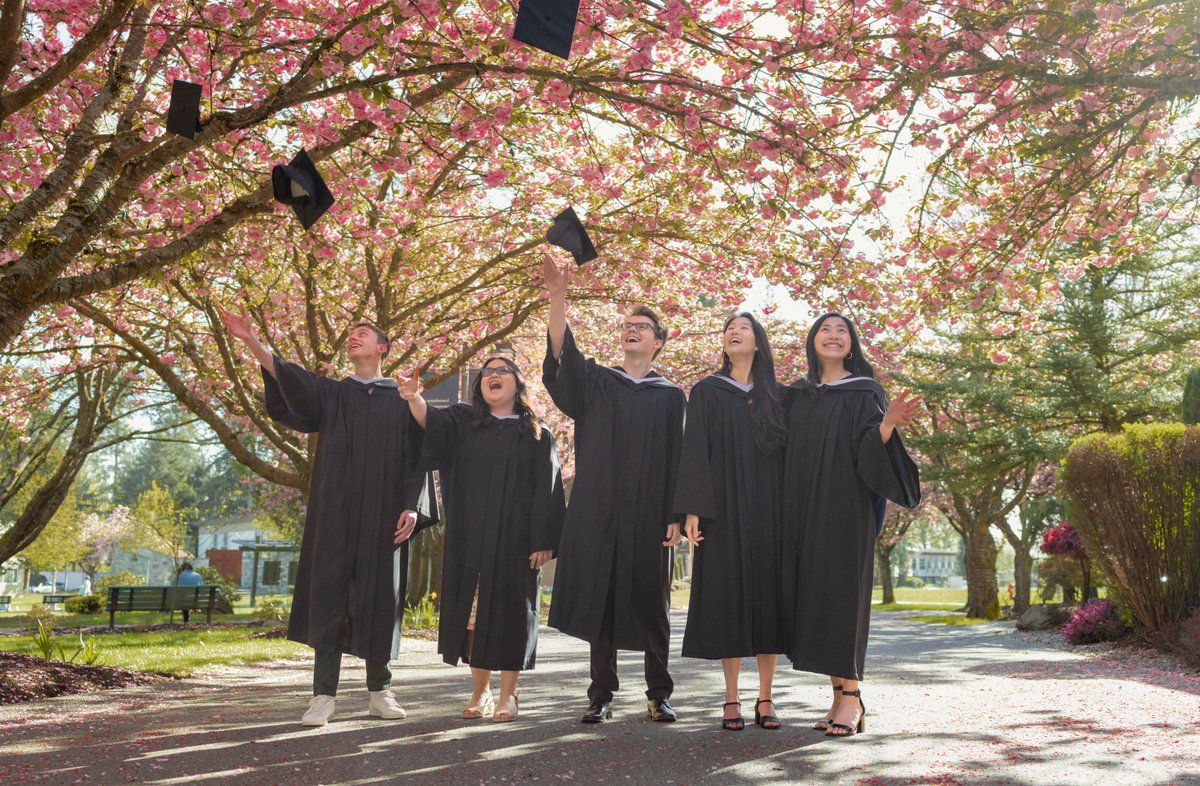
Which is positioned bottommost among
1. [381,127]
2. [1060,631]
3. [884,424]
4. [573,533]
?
[1060,631]

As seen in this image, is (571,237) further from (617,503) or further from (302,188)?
(302,188)

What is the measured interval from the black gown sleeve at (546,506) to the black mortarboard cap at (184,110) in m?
2.79

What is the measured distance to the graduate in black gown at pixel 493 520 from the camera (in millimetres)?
5902

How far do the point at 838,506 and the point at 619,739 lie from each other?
1.64m

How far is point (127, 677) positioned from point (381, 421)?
347cm

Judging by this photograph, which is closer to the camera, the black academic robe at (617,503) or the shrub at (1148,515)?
the black academic robe at (617,503)

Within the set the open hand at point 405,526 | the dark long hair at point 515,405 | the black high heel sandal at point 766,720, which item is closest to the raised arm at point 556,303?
the dark long hair at point 515,405

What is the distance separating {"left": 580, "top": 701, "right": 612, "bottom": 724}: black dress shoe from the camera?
5628 millimetres

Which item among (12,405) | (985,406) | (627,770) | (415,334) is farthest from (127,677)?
(985,406)

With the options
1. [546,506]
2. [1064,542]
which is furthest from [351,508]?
[1064,542]

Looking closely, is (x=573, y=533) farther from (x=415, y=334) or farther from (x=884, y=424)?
(x=415, y=334)

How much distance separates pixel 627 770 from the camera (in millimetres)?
4293

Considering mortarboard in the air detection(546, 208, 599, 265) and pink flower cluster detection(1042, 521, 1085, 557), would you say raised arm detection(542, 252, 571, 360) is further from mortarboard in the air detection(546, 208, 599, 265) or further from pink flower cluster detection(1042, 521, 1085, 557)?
pink flower cluster detection(1042, 521, 1085, 557)

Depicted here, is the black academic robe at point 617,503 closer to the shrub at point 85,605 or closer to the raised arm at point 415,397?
the raised arm at point 415,397
